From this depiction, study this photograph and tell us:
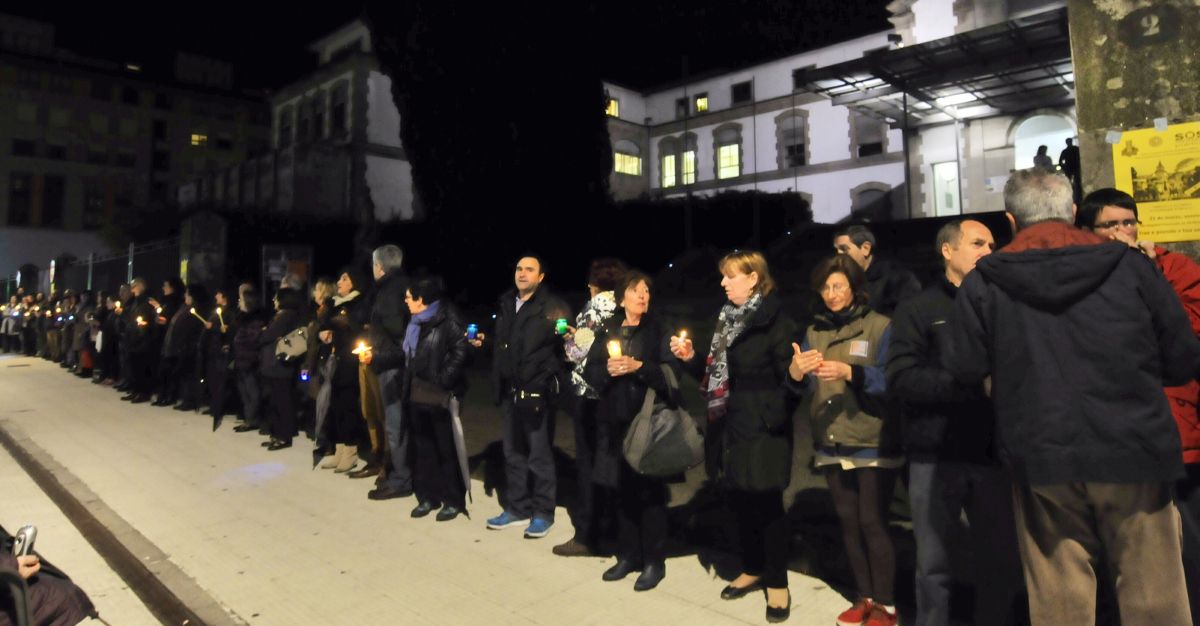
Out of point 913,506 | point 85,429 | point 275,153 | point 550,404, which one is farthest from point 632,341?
point 275,153

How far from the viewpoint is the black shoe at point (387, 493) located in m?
5.80

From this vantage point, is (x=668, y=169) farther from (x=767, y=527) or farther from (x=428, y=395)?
(x=767, y=527)

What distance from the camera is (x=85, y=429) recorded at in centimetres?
916

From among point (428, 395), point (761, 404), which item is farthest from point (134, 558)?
point (761, 404)

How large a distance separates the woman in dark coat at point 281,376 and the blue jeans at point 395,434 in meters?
2.27

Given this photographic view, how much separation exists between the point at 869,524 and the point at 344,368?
5.13 meters

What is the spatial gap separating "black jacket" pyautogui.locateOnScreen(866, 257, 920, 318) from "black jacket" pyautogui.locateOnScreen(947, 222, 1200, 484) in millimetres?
1879

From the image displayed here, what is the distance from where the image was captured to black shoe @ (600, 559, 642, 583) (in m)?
4.00

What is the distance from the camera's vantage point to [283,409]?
25.8 feet

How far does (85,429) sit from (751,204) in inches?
785

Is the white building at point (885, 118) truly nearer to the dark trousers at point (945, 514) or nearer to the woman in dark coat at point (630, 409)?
the woman in dark coat at point (630, 409)

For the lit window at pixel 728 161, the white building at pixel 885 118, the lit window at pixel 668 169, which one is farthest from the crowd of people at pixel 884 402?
the lit window at pixel 668 169

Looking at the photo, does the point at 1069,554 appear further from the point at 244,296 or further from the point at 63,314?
the point at 63,314

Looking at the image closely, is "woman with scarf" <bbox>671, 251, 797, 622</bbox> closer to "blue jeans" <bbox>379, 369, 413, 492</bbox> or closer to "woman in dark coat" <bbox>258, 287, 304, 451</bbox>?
"blue jeans" <bbox>379, 369, 413, 492</bbox>
